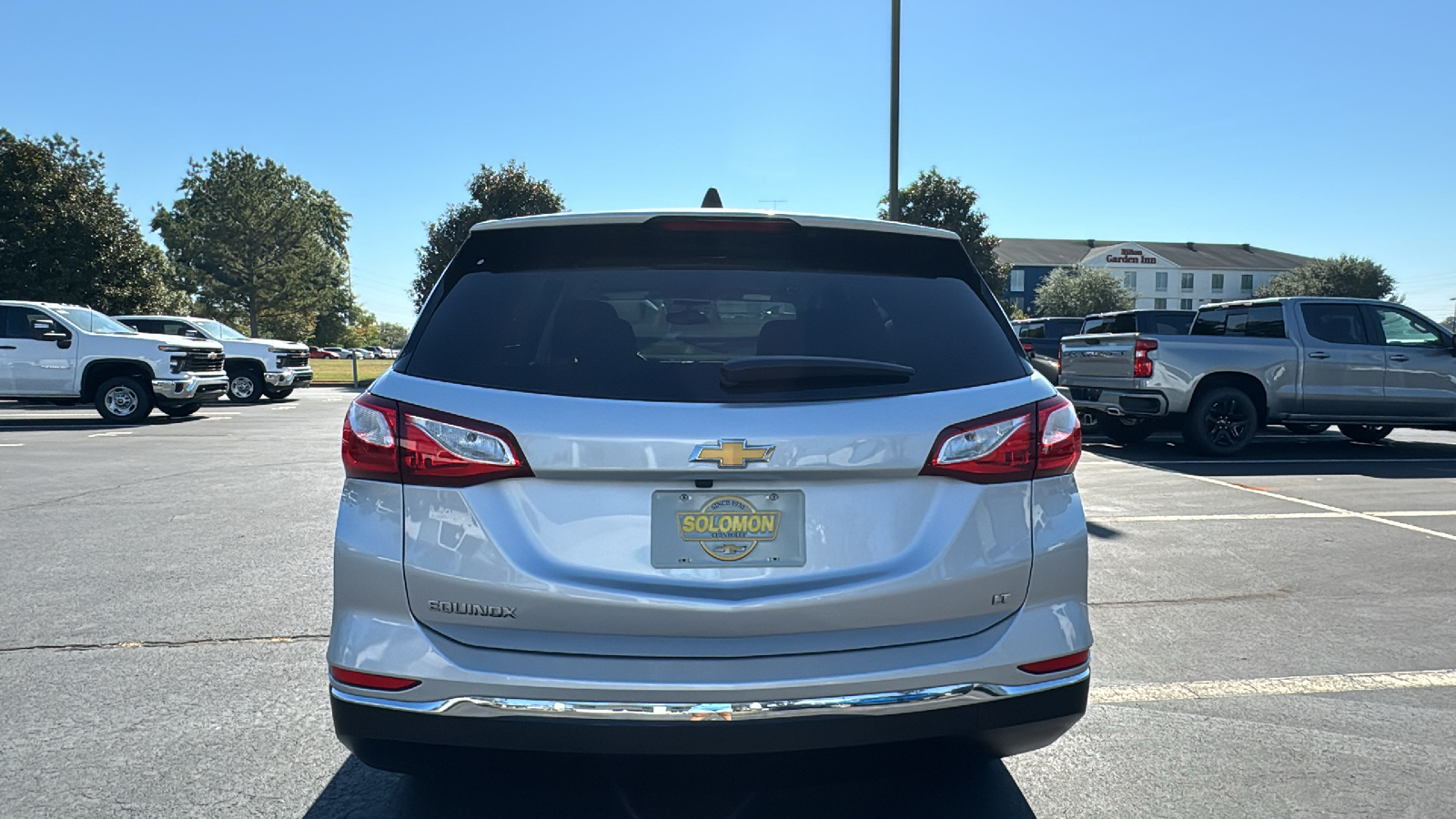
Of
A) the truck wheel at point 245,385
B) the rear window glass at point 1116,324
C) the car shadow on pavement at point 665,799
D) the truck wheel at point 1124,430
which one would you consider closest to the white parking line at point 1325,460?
the truck wheel at point 1124,430

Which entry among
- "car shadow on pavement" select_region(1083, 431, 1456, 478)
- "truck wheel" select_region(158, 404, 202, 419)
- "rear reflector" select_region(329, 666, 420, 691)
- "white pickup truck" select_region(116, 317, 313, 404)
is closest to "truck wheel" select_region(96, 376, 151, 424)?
"truck wheel" select_region(158, 404, 202, 419)

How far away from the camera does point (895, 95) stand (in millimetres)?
13500

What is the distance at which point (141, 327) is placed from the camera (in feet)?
67.5

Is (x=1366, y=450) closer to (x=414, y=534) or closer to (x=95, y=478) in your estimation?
(x=414, y=534)

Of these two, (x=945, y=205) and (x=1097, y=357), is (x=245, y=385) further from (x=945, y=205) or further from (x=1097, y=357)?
(x=945, y=205)

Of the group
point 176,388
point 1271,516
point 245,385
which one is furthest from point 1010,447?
point 245,385

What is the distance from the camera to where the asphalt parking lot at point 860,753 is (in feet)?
9.19

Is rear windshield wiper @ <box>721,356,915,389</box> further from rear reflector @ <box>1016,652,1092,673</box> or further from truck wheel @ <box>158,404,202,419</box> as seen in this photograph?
truck wheel @ <box>158,404,202,419</box>

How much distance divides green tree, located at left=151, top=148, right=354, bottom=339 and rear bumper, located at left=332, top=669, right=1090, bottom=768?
2487 inches

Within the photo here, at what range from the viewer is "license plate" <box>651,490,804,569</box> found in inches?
84.0

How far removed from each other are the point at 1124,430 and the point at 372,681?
41.1 feet

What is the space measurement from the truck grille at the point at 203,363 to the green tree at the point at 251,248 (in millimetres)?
45515

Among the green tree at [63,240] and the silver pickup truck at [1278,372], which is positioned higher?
the green tree at [63,240]

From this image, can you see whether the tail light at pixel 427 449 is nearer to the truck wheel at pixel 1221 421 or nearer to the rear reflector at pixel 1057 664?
the rear reflector at pixel 1057 664
